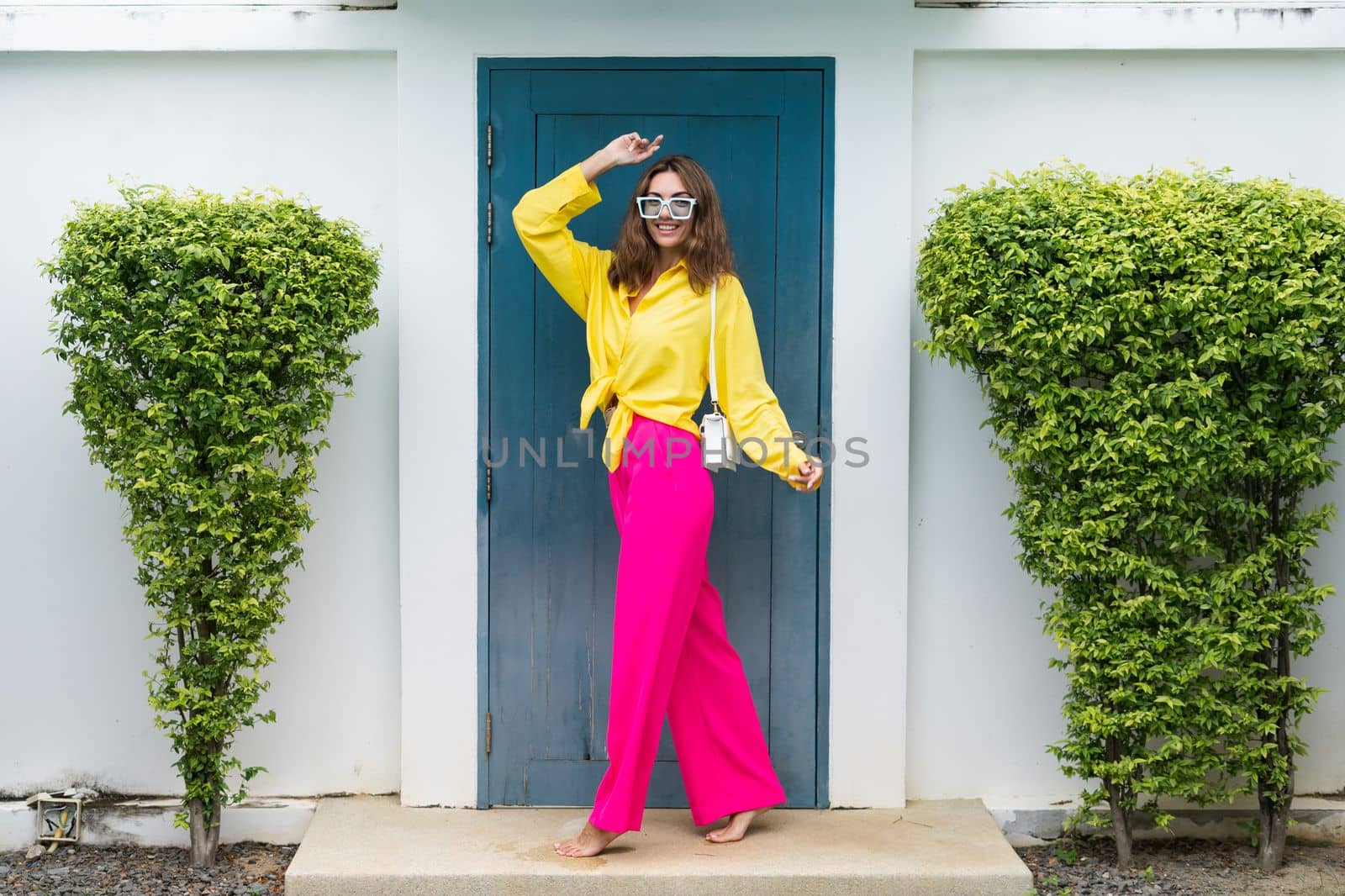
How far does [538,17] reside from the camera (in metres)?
4.27

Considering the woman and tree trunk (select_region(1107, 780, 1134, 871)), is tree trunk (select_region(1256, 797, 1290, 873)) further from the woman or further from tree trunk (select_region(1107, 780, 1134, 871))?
the woman

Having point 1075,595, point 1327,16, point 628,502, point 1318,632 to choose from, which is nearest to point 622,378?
point 628,502

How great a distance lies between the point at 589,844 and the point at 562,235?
77.0 inches

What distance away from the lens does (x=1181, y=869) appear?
13.7 ft

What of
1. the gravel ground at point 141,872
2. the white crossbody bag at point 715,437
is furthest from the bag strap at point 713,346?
the gravel ground at point 141,872

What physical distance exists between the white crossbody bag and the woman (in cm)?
3

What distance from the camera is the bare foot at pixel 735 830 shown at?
4.07m

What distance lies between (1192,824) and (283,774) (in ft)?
10.8

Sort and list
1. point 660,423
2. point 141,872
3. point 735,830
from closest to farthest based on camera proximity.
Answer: point 660,423
point 735,830
point 141,872

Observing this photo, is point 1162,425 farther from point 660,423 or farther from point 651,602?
point 651,602

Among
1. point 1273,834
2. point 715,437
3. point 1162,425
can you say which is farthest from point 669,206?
point 1273,834

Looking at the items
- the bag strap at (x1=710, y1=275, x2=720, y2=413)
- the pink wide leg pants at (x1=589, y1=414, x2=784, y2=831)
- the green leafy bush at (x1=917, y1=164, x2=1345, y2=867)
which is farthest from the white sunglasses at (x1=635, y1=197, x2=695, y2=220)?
the green leafy bush at (x1=917, y1=164, x2=1345, y2=867)

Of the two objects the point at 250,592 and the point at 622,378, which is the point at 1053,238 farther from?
the point at 250,592

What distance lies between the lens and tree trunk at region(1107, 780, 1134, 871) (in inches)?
163
